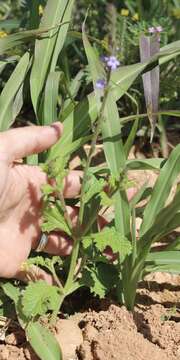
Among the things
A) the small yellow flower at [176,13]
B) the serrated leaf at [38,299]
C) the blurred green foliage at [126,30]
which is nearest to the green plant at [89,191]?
the serrated leaf at [38,299]

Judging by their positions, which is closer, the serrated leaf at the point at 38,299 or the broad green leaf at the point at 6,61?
the serrated leaf at the point at 38,299

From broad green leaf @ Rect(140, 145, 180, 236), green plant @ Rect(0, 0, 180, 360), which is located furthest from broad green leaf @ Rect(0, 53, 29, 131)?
broad green leaf @ Rect(140, 145, 180, 236)

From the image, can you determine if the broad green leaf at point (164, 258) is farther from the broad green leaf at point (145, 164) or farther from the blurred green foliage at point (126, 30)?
the blurred green foliage at point (126, 30)

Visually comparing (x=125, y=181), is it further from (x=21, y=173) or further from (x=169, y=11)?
(x=169, y=11)

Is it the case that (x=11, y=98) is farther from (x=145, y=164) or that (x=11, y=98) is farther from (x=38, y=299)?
(x=38, y=299)

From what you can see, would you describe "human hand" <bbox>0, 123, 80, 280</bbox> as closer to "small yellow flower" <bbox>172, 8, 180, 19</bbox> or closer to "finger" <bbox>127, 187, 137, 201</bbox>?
"finger" <bbox>127, 187, 137, 201</bbox>

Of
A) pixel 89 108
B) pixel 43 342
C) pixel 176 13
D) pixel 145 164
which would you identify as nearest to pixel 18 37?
pixel 89 108
